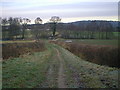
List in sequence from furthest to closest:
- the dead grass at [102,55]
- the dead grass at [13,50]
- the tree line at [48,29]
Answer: the tree line at [48,29], the dead grass at [13,50], the dead grass at [102,55]

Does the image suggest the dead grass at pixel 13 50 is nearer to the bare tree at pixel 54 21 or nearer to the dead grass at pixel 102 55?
the dead grass at pixel 102 55

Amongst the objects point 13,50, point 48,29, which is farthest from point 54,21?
point 13,50

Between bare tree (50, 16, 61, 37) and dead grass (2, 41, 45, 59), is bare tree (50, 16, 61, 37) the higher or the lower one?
the higher one

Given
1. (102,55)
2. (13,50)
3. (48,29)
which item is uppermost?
(48,29)

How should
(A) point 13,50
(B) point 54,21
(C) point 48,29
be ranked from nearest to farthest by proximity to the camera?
(A) point 13,50, (C) point 48,29, (B) point 54,21

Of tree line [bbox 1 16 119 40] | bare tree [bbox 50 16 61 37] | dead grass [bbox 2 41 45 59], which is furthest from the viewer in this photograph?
bare tree [bbox 50 16 61 37]

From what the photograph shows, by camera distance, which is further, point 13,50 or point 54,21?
point 54,21

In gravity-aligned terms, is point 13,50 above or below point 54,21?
below

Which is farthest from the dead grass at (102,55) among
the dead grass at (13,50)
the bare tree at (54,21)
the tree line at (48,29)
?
the bare tree at (54,21)

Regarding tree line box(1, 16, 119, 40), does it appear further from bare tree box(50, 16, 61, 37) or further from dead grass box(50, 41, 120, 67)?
dead grass box(50, 41, 120, 67)

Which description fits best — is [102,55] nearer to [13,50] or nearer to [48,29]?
[13,50]

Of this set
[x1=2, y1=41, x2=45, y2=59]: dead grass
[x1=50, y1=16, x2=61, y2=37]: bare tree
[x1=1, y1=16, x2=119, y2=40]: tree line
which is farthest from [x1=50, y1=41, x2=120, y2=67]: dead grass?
[x1=50, y1=16, x2=61, y2=37]: bare tree

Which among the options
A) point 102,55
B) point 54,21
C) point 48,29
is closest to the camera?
point 102,55

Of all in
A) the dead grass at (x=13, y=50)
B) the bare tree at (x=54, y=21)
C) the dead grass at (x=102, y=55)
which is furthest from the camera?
the bare tree at (x=54, y=21)
